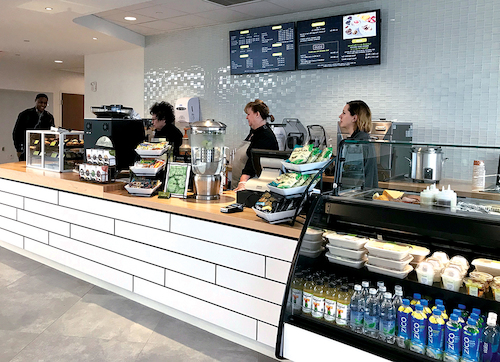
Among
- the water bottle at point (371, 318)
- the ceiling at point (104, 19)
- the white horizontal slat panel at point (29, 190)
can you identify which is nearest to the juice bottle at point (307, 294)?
the water bottle at point (371, 318)

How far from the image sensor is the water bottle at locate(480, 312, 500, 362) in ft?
5.62

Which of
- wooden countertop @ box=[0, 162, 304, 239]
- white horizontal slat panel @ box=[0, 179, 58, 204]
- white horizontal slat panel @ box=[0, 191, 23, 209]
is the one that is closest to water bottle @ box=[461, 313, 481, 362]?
wooden countertop @ box=[0, 162, 304, 239]

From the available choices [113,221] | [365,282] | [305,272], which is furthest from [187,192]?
[365,282]

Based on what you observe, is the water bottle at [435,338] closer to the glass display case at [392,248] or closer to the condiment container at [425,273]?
the glass display case at [392,248]

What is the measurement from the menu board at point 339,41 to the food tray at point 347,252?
331cm

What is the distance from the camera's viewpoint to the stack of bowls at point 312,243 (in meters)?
2.10

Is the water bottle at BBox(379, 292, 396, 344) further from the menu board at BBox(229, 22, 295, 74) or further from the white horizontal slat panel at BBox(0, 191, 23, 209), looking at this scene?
the menu board at BBox(229, 22, 295, 74)

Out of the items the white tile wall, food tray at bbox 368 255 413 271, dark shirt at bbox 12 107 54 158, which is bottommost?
food tray at bbox 368 255 413 271

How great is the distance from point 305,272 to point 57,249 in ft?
9.17

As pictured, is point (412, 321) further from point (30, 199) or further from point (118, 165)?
point (30, 199)

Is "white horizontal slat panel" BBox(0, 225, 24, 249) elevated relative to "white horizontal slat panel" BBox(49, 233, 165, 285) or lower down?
lower down

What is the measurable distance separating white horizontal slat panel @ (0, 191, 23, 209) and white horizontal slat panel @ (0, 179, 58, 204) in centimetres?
4

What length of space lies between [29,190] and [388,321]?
11.9 feet

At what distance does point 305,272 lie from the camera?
2135mm
